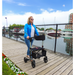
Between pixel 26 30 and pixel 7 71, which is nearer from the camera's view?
pixel 7 71

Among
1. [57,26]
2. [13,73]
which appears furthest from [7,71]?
[57,26]

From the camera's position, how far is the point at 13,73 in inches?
78.6

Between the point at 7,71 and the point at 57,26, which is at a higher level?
the point at 57,26

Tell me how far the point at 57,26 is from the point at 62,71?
219 centimetres

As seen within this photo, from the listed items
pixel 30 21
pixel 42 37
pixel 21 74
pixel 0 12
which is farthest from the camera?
pixel 30 21

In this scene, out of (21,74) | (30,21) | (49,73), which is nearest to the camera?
(21,74)

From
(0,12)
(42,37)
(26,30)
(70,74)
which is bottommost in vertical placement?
(70,74)

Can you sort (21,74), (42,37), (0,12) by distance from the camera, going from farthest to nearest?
(42,37), (21,74), (0,12)

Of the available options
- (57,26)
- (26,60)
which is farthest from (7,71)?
(57,26)

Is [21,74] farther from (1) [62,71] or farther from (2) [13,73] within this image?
(1) [62,71]

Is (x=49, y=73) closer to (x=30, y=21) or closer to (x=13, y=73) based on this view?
(x=13, y=73)

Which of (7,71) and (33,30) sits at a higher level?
(33,30)

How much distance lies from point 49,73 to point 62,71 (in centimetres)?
42

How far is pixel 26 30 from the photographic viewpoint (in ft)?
8.12
